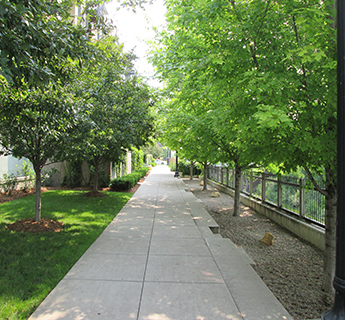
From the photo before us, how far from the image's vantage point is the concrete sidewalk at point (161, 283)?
10.2ft

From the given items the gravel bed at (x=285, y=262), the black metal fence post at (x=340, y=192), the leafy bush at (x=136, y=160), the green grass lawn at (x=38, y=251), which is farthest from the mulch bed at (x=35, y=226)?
the leafy bush at (x=136, y=160)

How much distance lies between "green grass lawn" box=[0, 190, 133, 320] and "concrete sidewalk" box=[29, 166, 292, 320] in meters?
0.21

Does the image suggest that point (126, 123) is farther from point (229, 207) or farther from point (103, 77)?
point (229, 207)

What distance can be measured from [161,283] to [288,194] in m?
5.92

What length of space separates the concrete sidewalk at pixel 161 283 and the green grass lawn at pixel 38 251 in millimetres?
205

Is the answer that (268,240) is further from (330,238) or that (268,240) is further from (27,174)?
(27,174)

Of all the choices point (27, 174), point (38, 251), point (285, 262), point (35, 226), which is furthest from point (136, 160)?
point (285, 262)

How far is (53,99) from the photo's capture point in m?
5.14

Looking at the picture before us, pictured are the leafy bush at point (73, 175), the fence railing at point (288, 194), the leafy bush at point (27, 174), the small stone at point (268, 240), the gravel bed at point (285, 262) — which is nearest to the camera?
the gravel bed at point (285, 262)

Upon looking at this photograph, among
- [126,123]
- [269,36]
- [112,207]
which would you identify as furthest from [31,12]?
[112,207]

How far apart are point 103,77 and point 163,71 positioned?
2.33 meters

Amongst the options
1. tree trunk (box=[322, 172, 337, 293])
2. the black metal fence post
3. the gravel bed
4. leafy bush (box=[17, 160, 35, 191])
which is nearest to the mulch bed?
the gravel bed

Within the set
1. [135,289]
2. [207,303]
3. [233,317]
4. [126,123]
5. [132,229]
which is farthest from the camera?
[126,123]

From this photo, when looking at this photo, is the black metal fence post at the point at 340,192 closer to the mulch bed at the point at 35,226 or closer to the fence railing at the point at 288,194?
the fence railing at the point at 288,194
